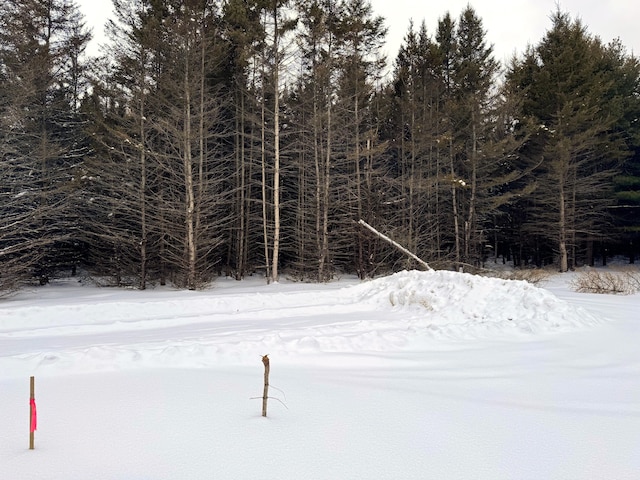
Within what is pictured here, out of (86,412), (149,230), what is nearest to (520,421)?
(86,412)

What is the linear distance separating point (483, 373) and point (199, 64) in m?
16.3

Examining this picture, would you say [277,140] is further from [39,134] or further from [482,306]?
[482,306]

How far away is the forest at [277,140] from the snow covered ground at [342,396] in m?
9.38

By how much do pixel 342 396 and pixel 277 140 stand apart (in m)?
14.5

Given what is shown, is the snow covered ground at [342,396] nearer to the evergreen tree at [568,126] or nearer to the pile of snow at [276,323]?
the pile of snow at [276,323]

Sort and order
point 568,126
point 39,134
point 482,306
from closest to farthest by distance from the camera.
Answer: point 482,306
point 39,134
point 568,126

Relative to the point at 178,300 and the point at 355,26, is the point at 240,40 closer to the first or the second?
the point at 355,26

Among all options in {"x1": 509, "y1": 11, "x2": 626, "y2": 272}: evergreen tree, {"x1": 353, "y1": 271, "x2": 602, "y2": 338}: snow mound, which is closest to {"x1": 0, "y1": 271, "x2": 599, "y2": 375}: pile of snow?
{"x1": 353, "y1": 271, "x2": 602, "y2": 338}: snow mound

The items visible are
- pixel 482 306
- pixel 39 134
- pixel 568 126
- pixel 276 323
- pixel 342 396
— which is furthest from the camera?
pixel 568 126

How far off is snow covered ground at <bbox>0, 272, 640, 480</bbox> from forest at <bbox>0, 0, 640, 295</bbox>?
9.38 m

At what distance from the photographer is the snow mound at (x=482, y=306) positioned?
7.00m

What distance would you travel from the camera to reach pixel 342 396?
404 cm

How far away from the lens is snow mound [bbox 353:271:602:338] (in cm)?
700

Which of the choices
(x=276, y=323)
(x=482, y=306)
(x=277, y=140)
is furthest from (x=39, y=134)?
(x=482, y=306)
